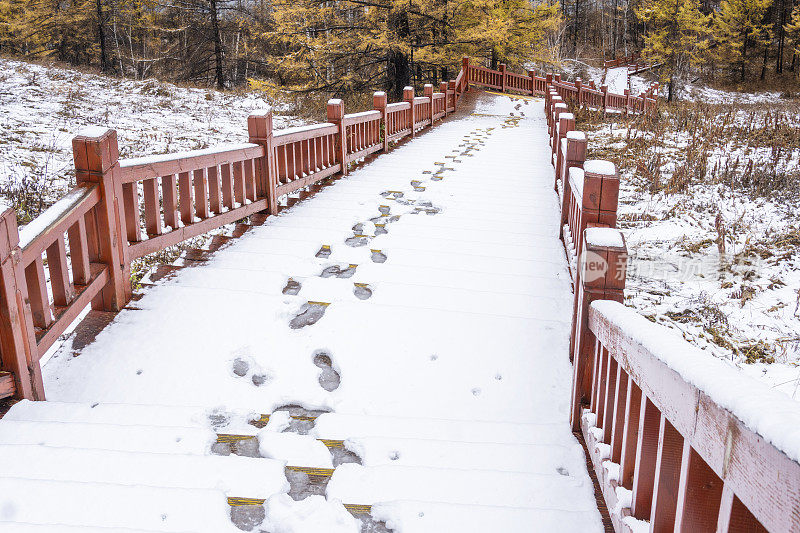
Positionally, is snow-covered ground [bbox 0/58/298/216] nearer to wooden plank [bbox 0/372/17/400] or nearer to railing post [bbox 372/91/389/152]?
railing post [bbox 372/91/389/152]

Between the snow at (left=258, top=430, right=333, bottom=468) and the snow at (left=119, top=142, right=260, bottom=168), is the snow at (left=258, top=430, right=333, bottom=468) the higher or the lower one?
the lower one

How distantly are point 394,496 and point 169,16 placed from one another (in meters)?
38.5

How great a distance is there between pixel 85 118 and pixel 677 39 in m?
35.7

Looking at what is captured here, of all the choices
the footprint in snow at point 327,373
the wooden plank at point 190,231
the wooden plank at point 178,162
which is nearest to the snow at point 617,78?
the wooden plank at point 190,231

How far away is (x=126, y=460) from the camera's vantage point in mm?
2479

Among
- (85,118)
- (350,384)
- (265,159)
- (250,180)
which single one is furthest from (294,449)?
(85,118)

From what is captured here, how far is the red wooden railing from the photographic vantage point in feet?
3.04

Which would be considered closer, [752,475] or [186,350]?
[752,475]

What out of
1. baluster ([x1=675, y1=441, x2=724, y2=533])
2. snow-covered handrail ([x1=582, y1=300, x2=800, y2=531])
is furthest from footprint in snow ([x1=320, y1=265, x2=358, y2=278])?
baluster ([x1=675, y1=441, x2=724, y2=533])

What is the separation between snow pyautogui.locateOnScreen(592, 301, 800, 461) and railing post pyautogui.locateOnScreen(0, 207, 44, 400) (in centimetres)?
275

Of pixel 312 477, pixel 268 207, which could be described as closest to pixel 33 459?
pixel 312 477

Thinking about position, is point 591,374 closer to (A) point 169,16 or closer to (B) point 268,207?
(B) point 268,207

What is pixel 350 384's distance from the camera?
3.34 m

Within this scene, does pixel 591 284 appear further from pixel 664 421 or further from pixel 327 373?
pixel 327 373
